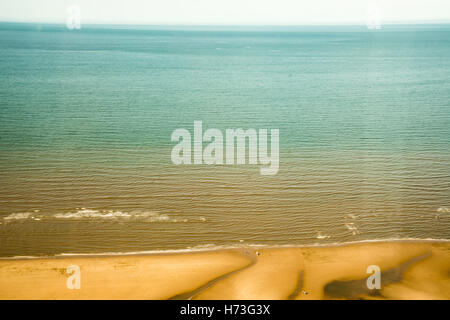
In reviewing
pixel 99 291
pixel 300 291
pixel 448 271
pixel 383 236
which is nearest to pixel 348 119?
pixel 383 236

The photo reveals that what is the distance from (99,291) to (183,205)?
143 inches

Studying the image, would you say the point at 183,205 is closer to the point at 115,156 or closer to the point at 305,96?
the point at 115,156

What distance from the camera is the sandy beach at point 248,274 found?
25.5 ft

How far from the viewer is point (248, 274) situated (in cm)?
835
